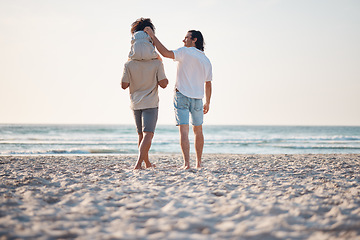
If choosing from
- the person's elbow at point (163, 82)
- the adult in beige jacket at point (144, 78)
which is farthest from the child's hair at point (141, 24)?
the person's elbow at point (163, 82)

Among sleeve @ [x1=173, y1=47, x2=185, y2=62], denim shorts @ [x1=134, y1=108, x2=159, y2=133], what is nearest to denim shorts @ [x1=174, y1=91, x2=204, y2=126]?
denim shorts @ [x1=134, y1=108, x2=159, y2=133]

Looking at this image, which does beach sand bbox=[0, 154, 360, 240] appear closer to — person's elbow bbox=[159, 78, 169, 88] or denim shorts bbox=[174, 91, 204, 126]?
denim shorts bbox=[174, 91, 204, 126]

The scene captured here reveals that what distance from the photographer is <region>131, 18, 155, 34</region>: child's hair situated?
367 centimetres

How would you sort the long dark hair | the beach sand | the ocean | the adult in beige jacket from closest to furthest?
1. the beach sand
2. the adult in beige jacket
3. the long dark hair
4. the ocean

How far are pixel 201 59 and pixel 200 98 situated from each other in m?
0.55

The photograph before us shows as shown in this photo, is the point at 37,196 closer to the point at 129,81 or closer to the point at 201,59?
the point at 129,81

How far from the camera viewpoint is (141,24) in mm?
3668

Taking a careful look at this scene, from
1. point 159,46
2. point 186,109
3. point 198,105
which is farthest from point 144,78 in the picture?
point 198,105

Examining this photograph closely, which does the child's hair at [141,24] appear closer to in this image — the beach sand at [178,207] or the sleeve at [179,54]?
the sleeve at [179,54]

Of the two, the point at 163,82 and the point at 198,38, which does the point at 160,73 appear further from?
the point at 198,38

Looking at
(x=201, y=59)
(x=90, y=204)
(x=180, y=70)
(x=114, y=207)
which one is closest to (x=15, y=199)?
(x=90, y=204)

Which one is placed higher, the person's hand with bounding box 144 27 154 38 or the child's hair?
the child's hair

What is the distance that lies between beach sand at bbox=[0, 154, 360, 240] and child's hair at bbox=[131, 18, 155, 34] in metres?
1.97

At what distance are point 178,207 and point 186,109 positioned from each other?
1.84m
